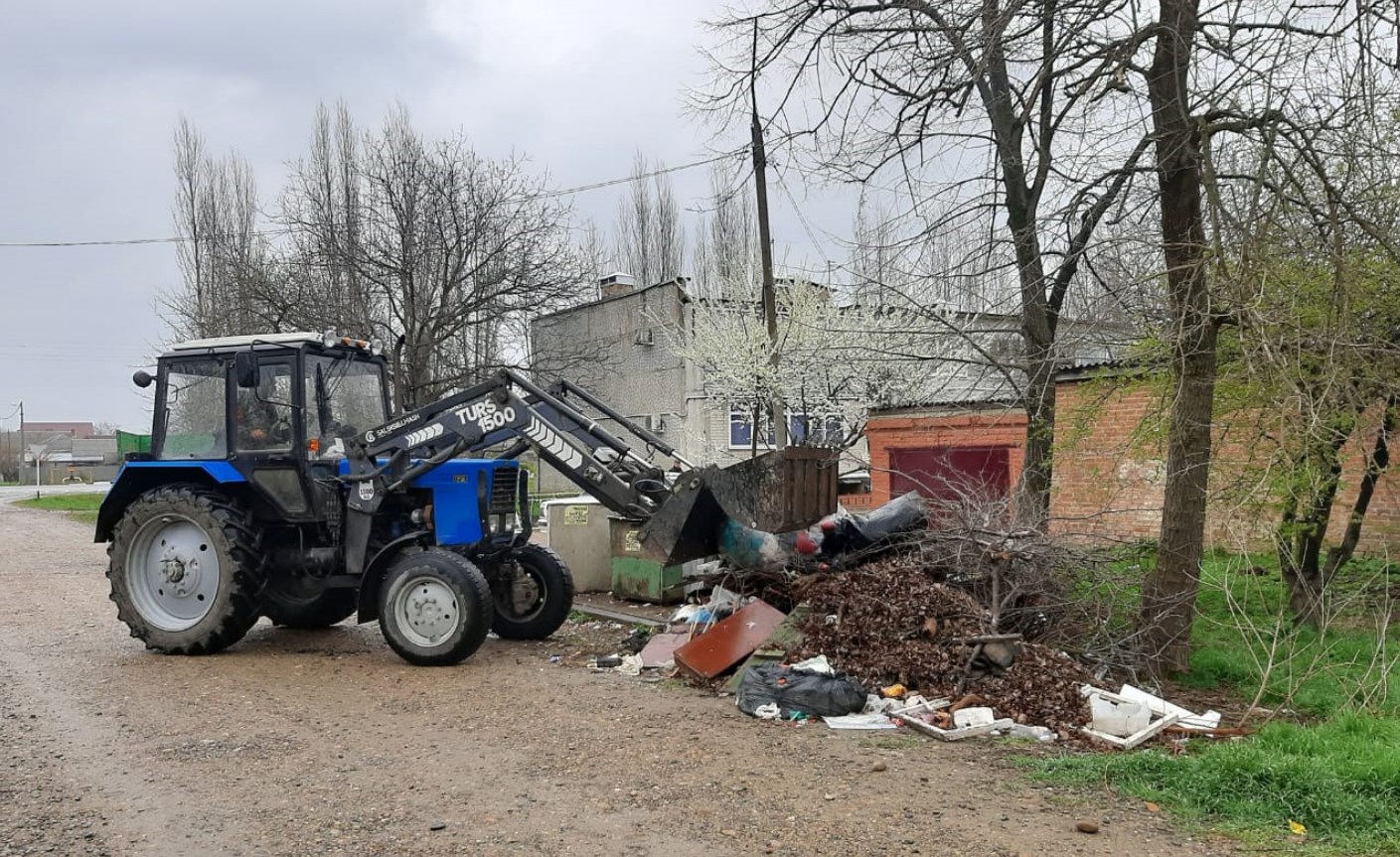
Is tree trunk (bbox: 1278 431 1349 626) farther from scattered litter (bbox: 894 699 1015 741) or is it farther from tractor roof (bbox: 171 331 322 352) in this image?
tractor roof (bbox: 171 331 322 352)

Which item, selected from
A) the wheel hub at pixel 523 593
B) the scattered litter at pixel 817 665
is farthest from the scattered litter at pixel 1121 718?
the wheel hub at pixel 523 593

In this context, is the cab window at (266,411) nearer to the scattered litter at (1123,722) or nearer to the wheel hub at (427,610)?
the wheel hub at (427,610)

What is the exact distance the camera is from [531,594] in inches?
377

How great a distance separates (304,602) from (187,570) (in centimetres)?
98

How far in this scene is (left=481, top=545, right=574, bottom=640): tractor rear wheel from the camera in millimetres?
9445

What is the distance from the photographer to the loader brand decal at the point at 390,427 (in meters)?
8.85

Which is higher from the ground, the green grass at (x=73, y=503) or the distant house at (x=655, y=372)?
the distant house at (x=655, y=372)

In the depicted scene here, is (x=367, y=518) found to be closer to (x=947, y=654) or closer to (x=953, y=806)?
(x=947, y=654)

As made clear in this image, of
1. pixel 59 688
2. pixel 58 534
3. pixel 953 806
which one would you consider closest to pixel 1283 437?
pixel 953 806

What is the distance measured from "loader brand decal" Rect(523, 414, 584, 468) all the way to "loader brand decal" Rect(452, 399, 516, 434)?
0.69 ft

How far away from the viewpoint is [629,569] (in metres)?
11.0

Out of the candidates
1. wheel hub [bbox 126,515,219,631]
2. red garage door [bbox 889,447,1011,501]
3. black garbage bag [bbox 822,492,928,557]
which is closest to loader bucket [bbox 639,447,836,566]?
black garbage bag [bbox 822,492,928,557]

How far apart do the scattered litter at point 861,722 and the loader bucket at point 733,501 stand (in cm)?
169

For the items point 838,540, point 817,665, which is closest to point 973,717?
point 817,665
